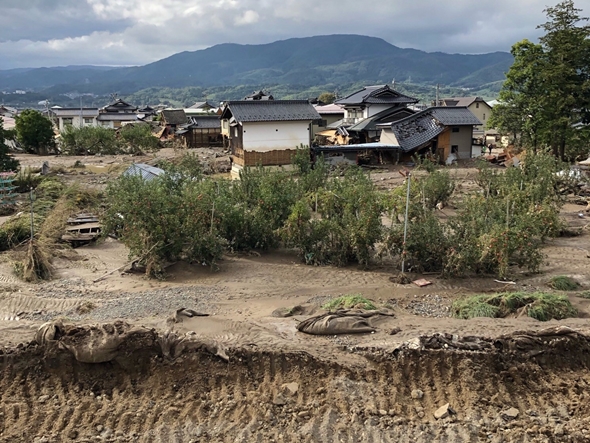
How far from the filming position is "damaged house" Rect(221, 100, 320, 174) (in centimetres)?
2816

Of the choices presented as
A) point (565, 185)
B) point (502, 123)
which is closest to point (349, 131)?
point (502, 123)

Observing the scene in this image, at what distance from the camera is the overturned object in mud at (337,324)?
7191mm

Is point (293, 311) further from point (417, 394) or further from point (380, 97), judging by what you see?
point (380, 97)

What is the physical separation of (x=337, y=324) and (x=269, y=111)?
74.8 feet

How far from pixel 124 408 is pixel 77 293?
4.65 metres

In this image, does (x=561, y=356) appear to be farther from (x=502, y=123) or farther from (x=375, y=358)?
(x=502, y=123)

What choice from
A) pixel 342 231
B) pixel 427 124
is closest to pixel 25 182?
pixel 342 231

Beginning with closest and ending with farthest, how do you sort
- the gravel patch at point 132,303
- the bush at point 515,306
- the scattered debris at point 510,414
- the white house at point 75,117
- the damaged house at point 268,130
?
the scattered debris at point 510,414 < the bush at point 515,306 < the gravel patch at point 132,303 < the damaged house at point 268,130 < the white house at point 75,117

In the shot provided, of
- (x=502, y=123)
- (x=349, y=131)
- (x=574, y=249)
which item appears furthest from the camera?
(x=349, y=131)

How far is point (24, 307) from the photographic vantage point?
29.6ft

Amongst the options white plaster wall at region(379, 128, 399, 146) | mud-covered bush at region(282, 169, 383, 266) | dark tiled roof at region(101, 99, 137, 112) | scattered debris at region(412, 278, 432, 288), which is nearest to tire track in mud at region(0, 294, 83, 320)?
mud-covered bush at region(282, 169, 383, 266)

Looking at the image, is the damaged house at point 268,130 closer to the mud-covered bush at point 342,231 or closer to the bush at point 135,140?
the bush at point 135,140

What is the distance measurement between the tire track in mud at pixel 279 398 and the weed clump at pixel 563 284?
364cm

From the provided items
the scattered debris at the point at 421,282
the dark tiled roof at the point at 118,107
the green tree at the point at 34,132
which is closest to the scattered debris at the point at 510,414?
the scattered debris at the point at 421,282
